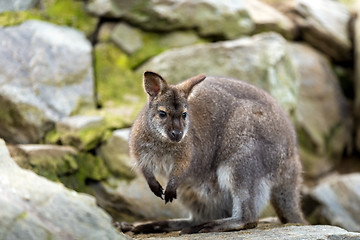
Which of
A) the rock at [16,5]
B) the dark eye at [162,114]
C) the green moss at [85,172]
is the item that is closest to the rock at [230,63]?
the green moss at [85,172]

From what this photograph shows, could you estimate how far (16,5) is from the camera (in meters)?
8.21

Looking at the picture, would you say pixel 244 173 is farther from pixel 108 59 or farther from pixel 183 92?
pixel 108 59

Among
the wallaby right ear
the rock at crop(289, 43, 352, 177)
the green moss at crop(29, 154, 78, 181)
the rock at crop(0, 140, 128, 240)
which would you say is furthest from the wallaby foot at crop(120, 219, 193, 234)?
the rock at crop(289, 43, 352, 177)

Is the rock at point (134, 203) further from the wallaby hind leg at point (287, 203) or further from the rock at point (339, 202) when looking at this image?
the rock at point (339, 202)

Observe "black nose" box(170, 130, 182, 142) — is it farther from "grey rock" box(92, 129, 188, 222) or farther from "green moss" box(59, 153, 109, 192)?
"green moss" box(59, 153, 109, 192)

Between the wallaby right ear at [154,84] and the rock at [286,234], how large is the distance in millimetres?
1269

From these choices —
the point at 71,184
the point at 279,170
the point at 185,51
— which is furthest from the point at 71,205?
the point at 185,51

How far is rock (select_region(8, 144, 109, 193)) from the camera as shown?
255 inches

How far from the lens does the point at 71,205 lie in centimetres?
311

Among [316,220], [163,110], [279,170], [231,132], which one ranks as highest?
[163,110]

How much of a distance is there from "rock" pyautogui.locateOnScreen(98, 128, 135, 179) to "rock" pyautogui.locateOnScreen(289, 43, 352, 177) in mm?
4528

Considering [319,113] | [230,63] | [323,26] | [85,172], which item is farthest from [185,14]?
[319,113]

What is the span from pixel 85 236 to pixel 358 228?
6.35 metres

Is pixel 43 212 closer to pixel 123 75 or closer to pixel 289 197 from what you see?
pixel 289 197
